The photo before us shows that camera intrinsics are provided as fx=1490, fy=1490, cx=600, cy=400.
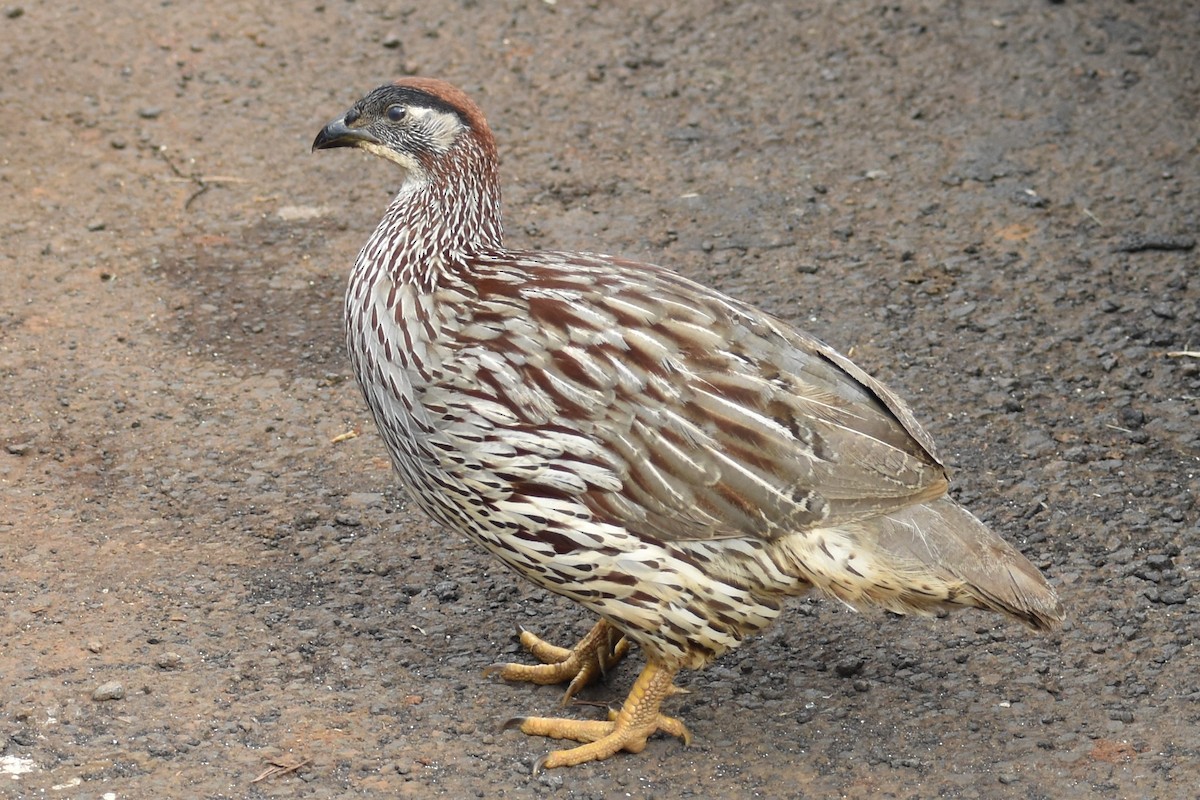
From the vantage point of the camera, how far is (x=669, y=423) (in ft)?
14.0

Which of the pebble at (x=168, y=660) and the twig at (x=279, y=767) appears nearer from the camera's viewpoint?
the twig at (x=279, y=767)

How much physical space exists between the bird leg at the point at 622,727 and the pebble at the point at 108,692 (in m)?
1.19

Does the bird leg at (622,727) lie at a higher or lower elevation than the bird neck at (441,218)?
lower

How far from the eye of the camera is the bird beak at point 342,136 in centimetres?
500

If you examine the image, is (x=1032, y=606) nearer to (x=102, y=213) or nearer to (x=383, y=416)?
(x=383, y=416)

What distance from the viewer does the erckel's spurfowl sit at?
14.0ft

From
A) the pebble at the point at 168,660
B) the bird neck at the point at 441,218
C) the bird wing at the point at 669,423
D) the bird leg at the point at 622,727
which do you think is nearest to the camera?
the bird wing at the point at 669,423

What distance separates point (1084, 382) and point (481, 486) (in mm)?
3106

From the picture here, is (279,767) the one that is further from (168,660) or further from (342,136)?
(342,136)

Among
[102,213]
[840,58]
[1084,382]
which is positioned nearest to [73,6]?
[102,213]

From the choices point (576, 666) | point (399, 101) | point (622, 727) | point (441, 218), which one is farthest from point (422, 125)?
point (622, 727)

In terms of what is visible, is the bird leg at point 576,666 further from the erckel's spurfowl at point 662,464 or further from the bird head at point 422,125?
the bird head at point 422,125

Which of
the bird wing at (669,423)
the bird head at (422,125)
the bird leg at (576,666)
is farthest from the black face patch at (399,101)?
the bird leg at (576,666)

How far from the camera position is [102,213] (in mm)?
7484
